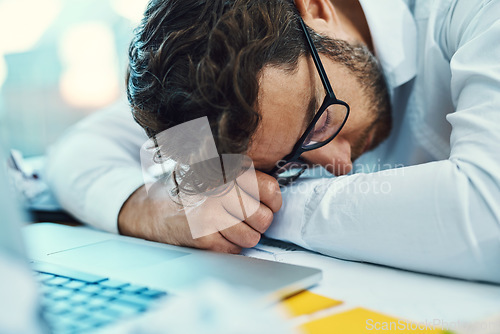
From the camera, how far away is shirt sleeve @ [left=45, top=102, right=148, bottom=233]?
70 centimetres

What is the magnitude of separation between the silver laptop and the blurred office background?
1.48 metres

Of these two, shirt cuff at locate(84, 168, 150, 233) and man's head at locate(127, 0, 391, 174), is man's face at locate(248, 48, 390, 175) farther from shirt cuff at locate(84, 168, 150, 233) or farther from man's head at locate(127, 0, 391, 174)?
shirt cuff at locate(84, 168, 150, 233)

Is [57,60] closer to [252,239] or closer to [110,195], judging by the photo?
[110,195]

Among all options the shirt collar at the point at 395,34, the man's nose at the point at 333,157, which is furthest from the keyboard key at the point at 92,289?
the shirt collar at the point at 395,34

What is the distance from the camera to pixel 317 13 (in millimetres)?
701

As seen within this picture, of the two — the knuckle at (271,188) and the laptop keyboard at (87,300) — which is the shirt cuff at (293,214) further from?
the laptop keyboard at (87,300)

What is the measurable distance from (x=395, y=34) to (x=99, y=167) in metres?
0.57

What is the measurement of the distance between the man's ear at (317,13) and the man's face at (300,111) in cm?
7

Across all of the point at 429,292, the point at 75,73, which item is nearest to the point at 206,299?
the point at 429,292

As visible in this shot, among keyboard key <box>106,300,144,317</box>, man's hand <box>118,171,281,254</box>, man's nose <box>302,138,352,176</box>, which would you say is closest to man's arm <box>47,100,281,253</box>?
man's hand <box>118,171,281,254</box>

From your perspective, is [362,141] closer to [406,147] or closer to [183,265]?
[406,147]

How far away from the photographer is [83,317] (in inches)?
12.0

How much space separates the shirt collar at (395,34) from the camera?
72 centimetres

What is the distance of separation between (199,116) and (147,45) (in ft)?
0.45
